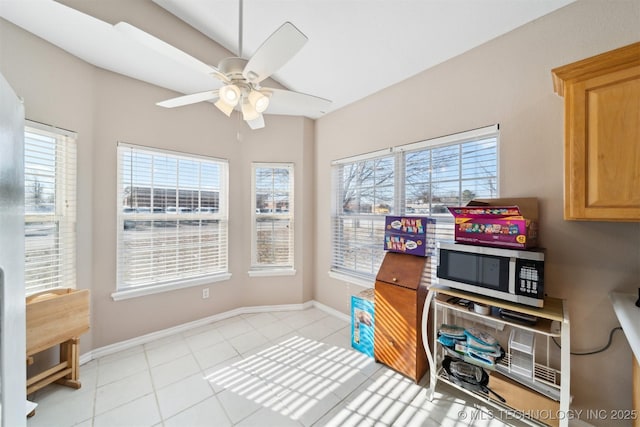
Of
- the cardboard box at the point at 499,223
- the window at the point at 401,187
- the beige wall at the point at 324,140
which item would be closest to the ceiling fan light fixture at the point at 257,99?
the beige wall at the point at 324,140

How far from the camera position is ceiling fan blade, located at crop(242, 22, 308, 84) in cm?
104

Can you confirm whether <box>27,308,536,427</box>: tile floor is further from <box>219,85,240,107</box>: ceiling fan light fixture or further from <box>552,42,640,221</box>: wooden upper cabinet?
<box>219,85,240,107</box>: ceiling fan light fixture

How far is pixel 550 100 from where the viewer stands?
1634 millimetres

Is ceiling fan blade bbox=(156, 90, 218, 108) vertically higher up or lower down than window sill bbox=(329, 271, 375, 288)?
higher up

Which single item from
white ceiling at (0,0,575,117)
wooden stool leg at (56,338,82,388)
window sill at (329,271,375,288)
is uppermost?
white ceiling at (0,0,575,117)

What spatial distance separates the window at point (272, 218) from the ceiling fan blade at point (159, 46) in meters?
1.94

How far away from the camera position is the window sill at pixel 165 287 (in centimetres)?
235

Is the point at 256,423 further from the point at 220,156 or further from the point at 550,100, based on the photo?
the point at 550,100

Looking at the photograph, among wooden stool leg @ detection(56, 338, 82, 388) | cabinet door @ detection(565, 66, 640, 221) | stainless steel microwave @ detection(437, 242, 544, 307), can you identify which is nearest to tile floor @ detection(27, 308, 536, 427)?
wooden stool leg @ detection(56, 338, 82, 388)

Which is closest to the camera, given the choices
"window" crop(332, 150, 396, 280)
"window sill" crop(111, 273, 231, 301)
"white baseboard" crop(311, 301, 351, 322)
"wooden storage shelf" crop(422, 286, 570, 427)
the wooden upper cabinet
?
the wooden upper cabinet

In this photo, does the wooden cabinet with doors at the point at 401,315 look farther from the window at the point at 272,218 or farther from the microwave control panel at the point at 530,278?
the window at the point at 272,218

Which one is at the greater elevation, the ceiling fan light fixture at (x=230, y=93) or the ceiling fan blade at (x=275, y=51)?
the ceiling fan blade at (x=275, y=51)

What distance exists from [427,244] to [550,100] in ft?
4.38

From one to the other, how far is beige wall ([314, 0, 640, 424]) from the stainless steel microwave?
301 mm
